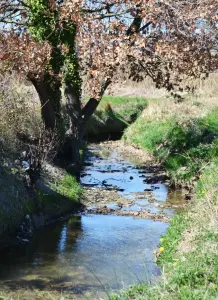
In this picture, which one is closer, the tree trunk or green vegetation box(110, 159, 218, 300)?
Answer: green vegetation box(110, 159, 218, 300)

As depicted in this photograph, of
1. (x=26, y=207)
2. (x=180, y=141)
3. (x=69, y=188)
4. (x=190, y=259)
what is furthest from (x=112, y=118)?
(x=190, y=259)

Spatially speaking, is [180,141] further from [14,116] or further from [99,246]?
[99,246]

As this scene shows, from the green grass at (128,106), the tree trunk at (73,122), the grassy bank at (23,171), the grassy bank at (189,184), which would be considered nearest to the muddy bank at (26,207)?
the grassy bank at (23,171)

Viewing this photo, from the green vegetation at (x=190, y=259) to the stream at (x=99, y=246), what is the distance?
49 centimetres

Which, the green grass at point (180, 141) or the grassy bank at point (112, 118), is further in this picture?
the grassy bank at point (112, 118)

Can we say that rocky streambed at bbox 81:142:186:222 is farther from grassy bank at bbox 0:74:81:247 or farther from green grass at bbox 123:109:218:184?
grassy bank at bbox 0:74:81:247

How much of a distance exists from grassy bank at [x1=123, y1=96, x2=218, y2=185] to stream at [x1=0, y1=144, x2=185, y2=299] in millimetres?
1022

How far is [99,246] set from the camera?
1088cm

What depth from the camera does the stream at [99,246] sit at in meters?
8.91

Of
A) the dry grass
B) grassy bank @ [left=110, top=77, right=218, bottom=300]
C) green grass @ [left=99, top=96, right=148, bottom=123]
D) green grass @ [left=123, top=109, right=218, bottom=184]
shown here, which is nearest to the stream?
grassy bank @ [left=110, top=77, right=218, bottom=300]

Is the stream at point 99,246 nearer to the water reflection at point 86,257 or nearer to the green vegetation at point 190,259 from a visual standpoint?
the water reflection at point 86,257

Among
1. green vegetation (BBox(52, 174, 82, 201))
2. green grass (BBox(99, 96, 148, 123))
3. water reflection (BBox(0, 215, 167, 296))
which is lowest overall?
water reflection (BBox(0, 215, 167, 296))

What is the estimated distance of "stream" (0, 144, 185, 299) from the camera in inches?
351

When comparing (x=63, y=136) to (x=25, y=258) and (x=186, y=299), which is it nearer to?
(x=25, y=258)
